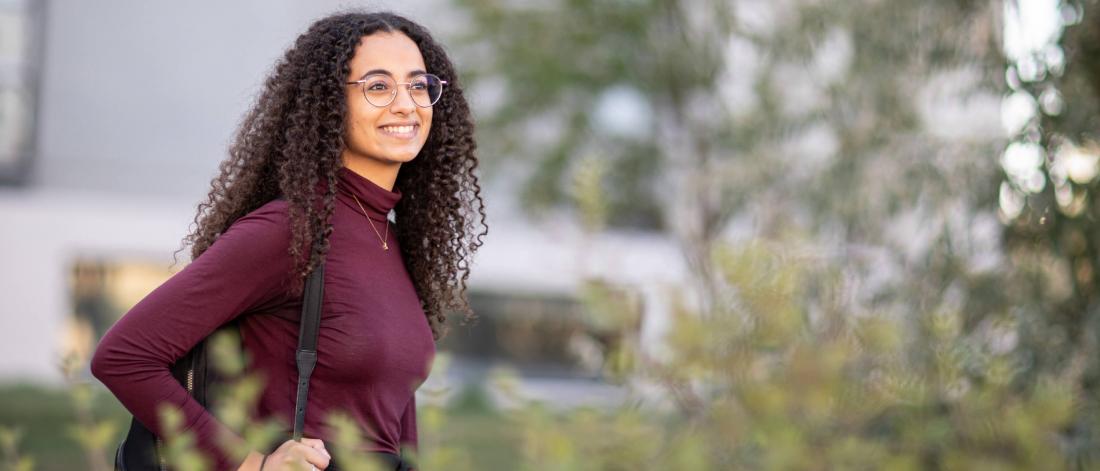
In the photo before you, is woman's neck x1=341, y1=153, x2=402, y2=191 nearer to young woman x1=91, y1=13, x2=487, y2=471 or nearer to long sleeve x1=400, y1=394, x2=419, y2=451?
young woman x1=91, y1=13, x2=487, y2=471

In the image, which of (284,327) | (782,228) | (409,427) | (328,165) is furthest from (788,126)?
(284,327)

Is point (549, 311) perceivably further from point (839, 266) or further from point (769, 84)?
point (839, 266)

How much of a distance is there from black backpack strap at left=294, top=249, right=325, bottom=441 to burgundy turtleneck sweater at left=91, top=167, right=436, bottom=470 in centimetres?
2

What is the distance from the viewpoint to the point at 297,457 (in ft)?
6.57

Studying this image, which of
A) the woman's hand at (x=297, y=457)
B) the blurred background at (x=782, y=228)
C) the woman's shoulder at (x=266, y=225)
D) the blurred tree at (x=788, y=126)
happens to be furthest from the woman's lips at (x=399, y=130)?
the blurred tree at (x=788, y=126)

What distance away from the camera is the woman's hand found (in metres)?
2.00

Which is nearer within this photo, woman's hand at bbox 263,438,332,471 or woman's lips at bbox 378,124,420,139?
woman's hand at bbox 263,438,332,471

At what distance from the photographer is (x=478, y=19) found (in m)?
11.9

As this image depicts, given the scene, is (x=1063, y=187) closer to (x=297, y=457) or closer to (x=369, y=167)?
(x=369, y=167)

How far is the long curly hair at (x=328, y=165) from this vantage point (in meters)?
2.21

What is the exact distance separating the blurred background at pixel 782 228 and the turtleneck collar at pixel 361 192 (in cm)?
35

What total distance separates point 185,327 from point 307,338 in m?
0.19

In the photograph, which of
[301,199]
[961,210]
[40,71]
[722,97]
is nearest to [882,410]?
[961,210]

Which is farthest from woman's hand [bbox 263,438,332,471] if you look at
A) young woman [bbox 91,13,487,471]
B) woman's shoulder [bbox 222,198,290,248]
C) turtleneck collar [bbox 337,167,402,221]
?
turtleneck collar [bbox 337,167,402,221]
